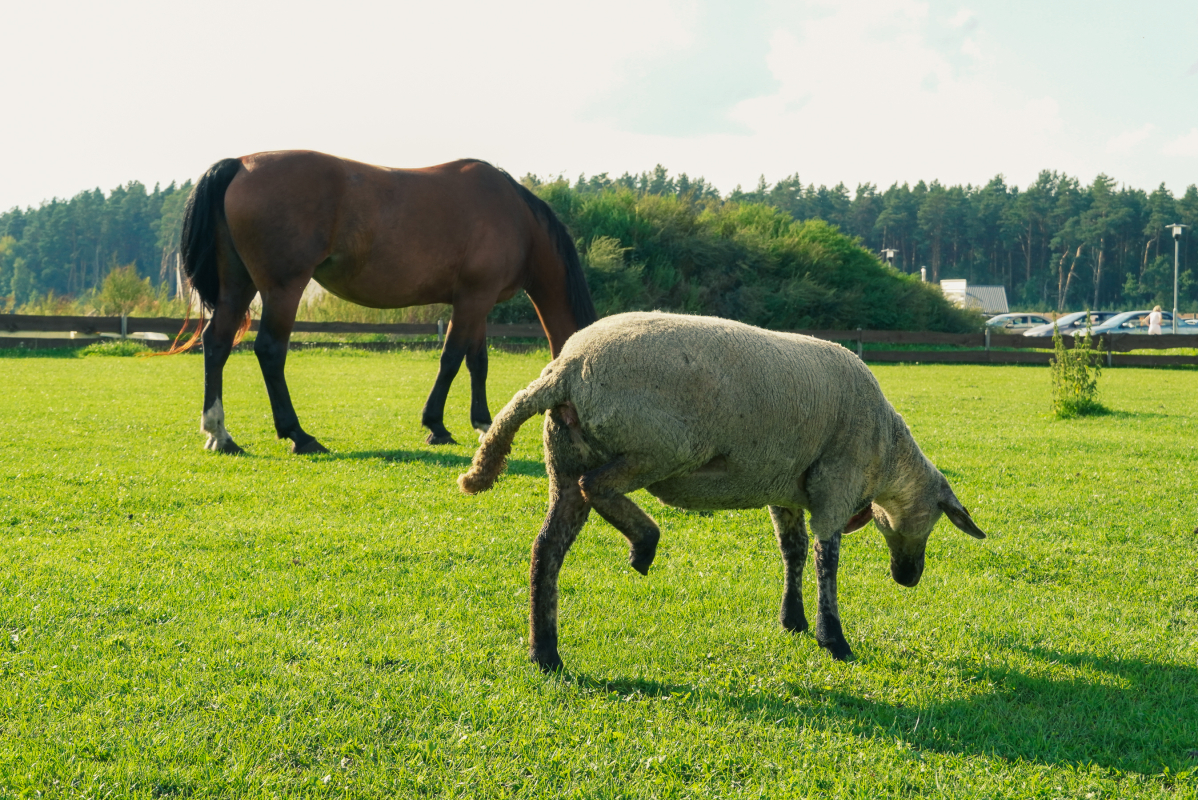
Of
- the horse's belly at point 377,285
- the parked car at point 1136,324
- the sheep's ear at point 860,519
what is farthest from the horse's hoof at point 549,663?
the parked car at point 1136,324

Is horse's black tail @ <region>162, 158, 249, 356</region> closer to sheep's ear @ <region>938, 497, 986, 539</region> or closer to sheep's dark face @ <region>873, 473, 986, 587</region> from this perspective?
sheep's dark face @ <region>873, 473, 986, 587</region>

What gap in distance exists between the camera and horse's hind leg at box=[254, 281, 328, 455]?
8.44 meters

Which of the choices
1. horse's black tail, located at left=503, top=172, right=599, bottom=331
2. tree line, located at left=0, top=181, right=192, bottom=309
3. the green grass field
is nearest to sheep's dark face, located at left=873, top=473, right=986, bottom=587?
the green grass field

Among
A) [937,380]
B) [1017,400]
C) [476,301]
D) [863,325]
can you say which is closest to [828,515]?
[476,301]

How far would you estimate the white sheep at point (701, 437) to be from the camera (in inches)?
138

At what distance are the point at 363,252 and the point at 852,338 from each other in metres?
24.5

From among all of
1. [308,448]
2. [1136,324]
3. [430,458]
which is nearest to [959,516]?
[430,458]

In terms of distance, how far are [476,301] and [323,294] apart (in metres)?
22.8

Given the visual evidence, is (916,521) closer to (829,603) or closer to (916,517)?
(916,517)

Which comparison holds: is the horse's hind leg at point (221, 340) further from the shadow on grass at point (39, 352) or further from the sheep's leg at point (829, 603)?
the shadow on grass at point (39, 352)

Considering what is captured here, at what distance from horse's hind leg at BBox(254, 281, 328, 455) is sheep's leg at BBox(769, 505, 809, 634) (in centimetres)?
555

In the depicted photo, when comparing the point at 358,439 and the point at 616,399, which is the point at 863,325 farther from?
the point at 616,399

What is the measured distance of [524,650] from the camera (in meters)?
3.83

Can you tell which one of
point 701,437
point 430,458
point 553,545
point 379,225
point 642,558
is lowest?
point 430,458
